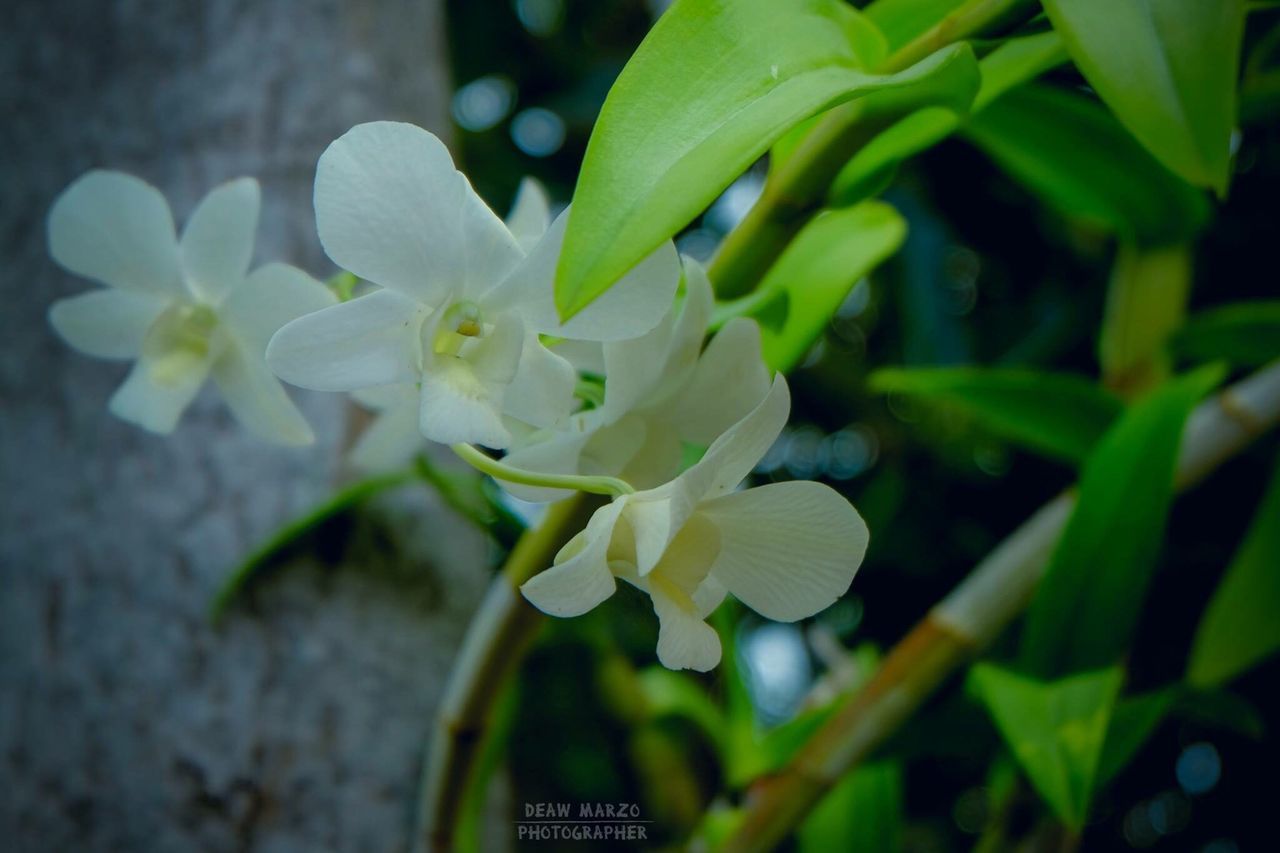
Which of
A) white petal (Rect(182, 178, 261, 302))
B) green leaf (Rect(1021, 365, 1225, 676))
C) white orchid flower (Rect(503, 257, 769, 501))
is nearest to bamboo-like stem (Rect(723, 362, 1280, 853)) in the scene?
green leaf (Rect(1021, 365, 1225, 676))

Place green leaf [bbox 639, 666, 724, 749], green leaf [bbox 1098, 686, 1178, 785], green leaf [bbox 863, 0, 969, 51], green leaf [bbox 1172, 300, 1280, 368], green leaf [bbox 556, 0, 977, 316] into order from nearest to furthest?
green leaf [bbox 556, 0, 977, 316] → green leaf [bbox 863, 0, 969, 51] → green leaf [bbox 1098, 686, 1178, 785] → green leaf [bbox 1172, 300, 1280, 368] → green leaf [bbox 639, 666, 724, 749]

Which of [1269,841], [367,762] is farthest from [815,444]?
[367,762]

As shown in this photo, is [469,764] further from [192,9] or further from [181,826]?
[192,9]

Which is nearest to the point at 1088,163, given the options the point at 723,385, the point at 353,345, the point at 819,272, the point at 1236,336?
the point at 1236,336

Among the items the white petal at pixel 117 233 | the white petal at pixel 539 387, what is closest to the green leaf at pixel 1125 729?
the white petal at pixel 539 387

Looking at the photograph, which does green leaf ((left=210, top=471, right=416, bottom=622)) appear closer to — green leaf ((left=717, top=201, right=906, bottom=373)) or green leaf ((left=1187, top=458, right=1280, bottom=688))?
green leaf ((left=717, top=201, right=906, bottom=373))

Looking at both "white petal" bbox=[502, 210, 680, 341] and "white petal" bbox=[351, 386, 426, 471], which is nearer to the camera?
"white petal" bbox=[502, 210, 680, 341]

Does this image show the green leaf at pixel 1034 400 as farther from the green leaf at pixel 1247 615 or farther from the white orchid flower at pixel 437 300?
the white orchid flower at pixel 437 300

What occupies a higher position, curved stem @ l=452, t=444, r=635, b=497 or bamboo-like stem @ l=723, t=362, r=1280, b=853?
curved stem @ l=452, t=444, r=635, b=497
